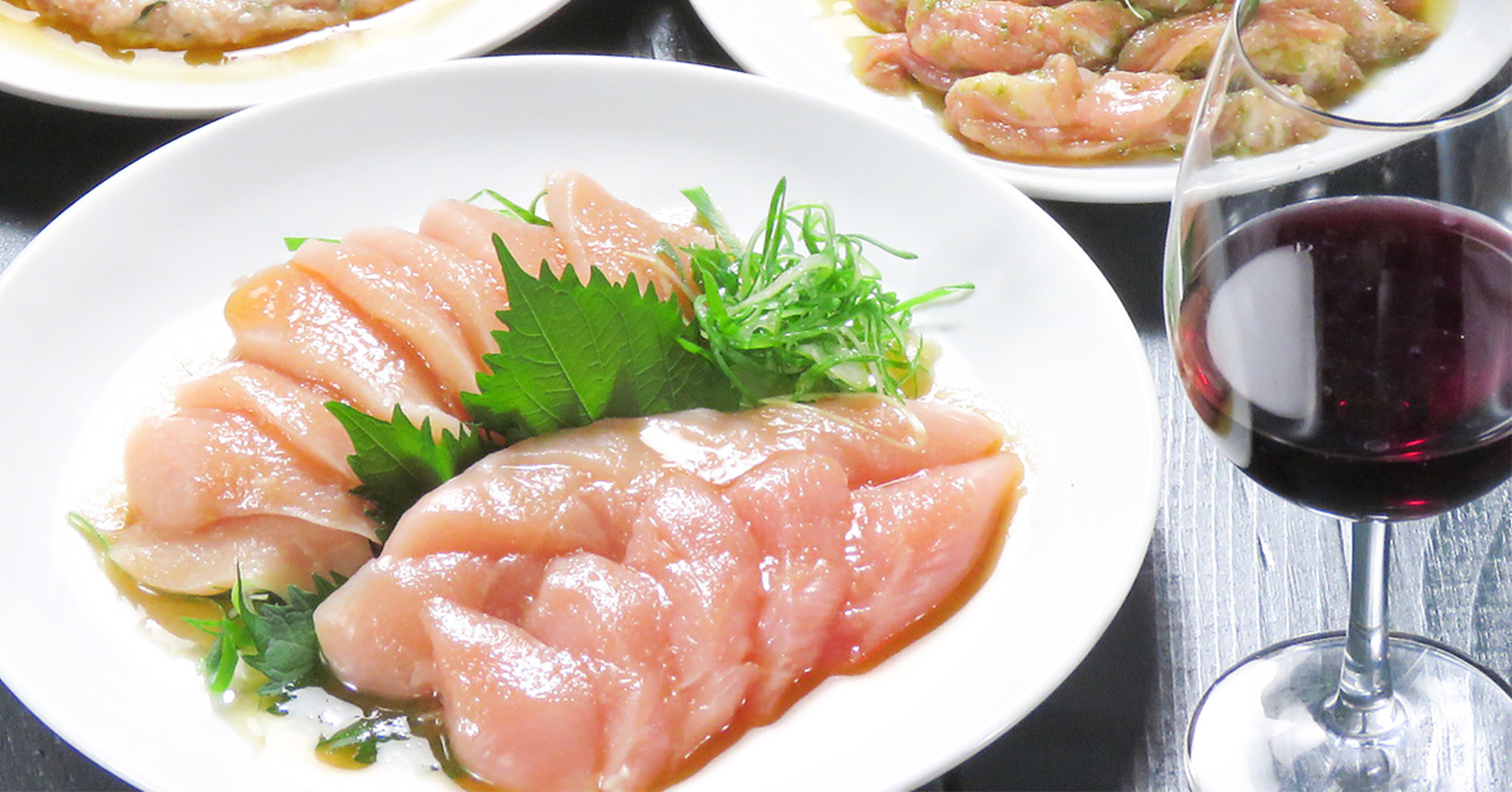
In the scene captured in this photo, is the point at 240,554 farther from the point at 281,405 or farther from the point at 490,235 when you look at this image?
the point at 490,235

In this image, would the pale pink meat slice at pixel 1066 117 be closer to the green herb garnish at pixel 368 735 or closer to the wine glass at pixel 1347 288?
the wine glass at pixel 1347 288

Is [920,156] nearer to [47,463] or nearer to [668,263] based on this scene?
[668,263]

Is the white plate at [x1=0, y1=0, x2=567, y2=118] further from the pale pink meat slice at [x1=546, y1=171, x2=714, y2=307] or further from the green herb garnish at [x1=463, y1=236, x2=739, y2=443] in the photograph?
the green herb garnish at [x1=463, y1=236, x2=739, y2=443]

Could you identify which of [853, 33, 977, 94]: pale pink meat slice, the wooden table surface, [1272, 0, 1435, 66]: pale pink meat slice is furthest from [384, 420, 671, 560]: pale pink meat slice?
[1272, 0, 1435, 66]: pale pink meat slice

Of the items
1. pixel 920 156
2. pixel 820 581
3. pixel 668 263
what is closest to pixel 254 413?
pixel 668 263

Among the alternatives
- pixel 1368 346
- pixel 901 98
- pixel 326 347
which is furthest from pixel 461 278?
pixel 1368 346

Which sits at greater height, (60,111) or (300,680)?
(60,111)

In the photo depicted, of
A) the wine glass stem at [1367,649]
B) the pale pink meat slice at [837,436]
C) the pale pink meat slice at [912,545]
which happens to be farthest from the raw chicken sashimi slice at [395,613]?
the wine glass stem at [1367,649]
